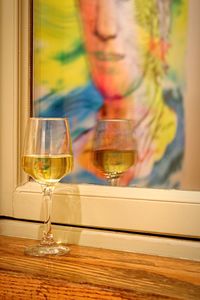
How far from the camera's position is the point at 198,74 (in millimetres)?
807

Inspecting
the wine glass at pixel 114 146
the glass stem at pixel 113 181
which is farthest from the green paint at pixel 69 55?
the glass stem at pixel 113 181

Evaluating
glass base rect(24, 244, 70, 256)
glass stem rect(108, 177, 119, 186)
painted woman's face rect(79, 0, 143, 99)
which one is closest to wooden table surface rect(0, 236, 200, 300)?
glass base rect(24, 244, 70, 256)

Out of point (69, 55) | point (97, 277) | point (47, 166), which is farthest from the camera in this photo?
point (69, 55)

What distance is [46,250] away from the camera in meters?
0.82

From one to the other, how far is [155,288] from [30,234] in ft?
1.26

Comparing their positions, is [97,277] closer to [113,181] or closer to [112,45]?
[113,181]

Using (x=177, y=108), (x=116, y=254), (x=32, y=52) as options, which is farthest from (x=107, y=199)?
(x=32, y=52)

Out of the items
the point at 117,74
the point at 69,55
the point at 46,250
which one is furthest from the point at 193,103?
the point at 46,250

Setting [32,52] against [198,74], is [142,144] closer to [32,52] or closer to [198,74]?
[198,74]

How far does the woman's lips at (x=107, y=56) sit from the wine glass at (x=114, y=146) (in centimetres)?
12

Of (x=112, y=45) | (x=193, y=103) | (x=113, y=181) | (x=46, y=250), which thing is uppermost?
(x=112, y=45)

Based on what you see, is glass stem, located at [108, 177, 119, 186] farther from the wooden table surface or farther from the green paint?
the green paint

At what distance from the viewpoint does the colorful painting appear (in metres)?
0.82

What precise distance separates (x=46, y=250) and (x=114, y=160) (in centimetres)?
21
